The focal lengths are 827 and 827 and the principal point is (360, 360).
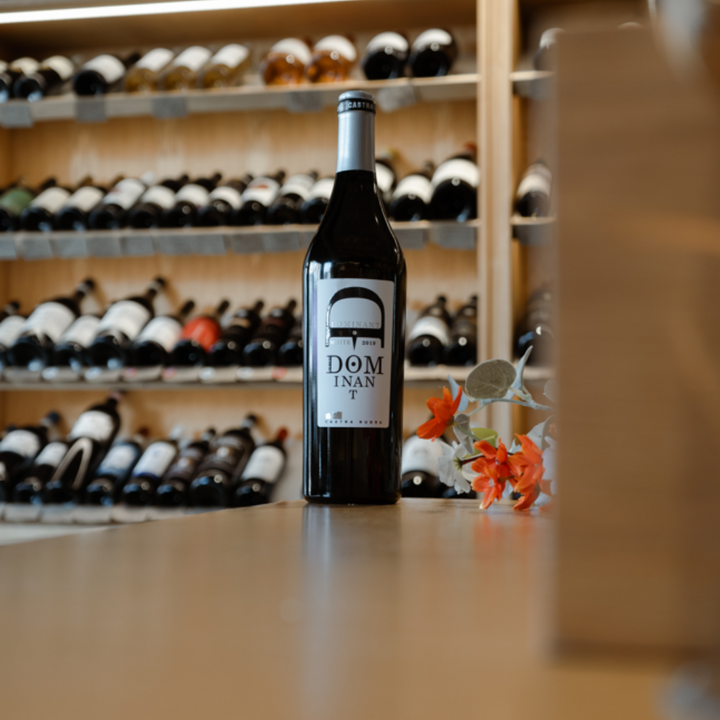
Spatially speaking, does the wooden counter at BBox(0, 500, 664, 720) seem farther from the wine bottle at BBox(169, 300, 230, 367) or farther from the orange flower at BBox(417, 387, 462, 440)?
the wine bottle at BBox(169, 300, 230, 367)

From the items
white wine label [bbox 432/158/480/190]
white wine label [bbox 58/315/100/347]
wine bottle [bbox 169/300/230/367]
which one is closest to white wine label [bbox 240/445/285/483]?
wine bottle [bbox 169/300/230/367]

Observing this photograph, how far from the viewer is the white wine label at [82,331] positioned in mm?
2090

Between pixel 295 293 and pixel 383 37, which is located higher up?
pixel 383 37

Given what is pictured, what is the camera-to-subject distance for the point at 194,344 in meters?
2.04

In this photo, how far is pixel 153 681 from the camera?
0.46 ft

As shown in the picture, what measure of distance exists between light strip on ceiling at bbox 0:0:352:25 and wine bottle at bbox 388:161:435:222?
51cm

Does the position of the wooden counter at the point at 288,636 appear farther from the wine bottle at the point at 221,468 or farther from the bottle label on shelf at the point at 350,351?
the wine bottle at the point at 221,468

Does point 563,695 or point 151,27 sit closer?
point 563,695

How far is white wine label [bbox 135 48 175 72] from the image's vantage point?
2.13 metres

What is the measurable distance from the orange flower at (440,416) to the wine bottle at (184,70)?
1.75m

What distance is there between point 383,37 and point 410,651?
2.00m

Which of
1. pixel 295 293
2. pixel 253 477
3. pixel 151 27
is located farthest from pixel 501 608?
pixel 151 27

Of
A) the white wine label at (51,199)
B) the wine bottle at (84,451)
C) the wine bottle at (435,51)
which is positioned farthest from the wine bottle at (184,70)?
the wine bottle at (84,451)

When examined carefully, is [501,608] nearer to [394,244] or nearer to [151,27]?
[394,244]
